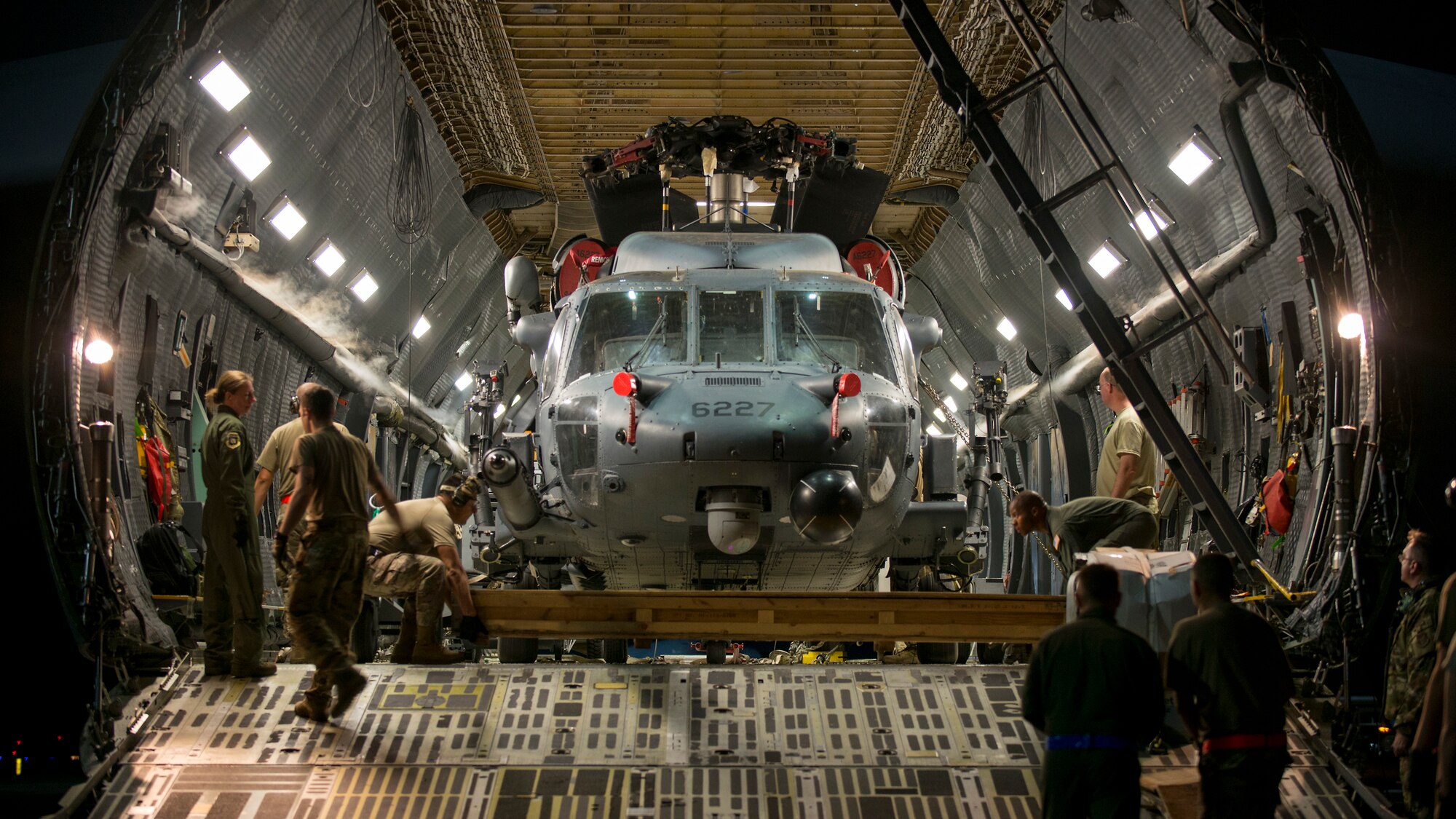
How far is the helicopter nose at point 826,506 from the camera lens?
7113 mm

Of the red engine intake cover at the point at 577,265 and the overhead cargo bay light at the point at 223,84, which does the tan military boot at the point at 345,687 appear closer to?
the overhead cargo bay light at the point at 223,84

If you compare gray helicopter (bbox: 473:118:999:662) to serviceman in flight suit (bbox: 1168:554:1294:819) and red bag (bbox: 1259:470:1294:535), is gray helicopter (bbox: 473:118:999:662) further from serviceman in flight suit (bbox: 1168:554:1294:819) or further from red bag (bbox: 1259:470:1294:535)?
serviceman in flight suit (bbox: 1168:554:1294:819)

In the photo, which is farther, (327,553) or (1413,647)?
(1413,647)

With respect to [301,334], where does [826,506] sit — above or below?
below

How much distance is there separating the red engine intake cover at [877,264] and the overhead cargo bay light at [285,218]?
511 centimetres

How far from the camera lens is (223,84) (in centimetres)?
910

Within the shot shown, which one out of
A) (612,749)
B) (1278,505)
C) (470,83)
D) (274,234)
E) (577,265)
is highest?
(470,83)

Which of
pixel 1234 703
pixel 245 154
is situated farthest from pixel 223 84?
pixel 1234 703

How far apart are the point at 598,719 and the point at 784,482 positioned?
7.14ft

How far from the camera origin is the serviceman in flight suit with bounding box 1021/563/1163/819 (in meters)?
4.23

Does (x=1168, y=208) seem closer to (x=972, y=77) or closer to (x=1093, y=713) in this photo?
(x=972, y=77)

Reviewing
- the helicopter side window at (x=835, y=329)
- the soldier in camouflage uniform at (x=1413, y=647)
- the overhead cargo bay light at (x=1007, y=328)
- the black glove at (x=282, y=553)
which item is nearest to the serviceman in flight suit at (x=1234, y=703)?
the soldier in camouflage uniform at (x=1413, y=647)

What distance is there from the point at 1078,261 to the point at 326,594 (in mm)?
5033

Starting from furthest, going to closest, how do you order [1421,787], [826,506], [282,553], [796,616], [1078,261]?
[1078,261], [826,506], [796,616], [282,553], [1421,787]
